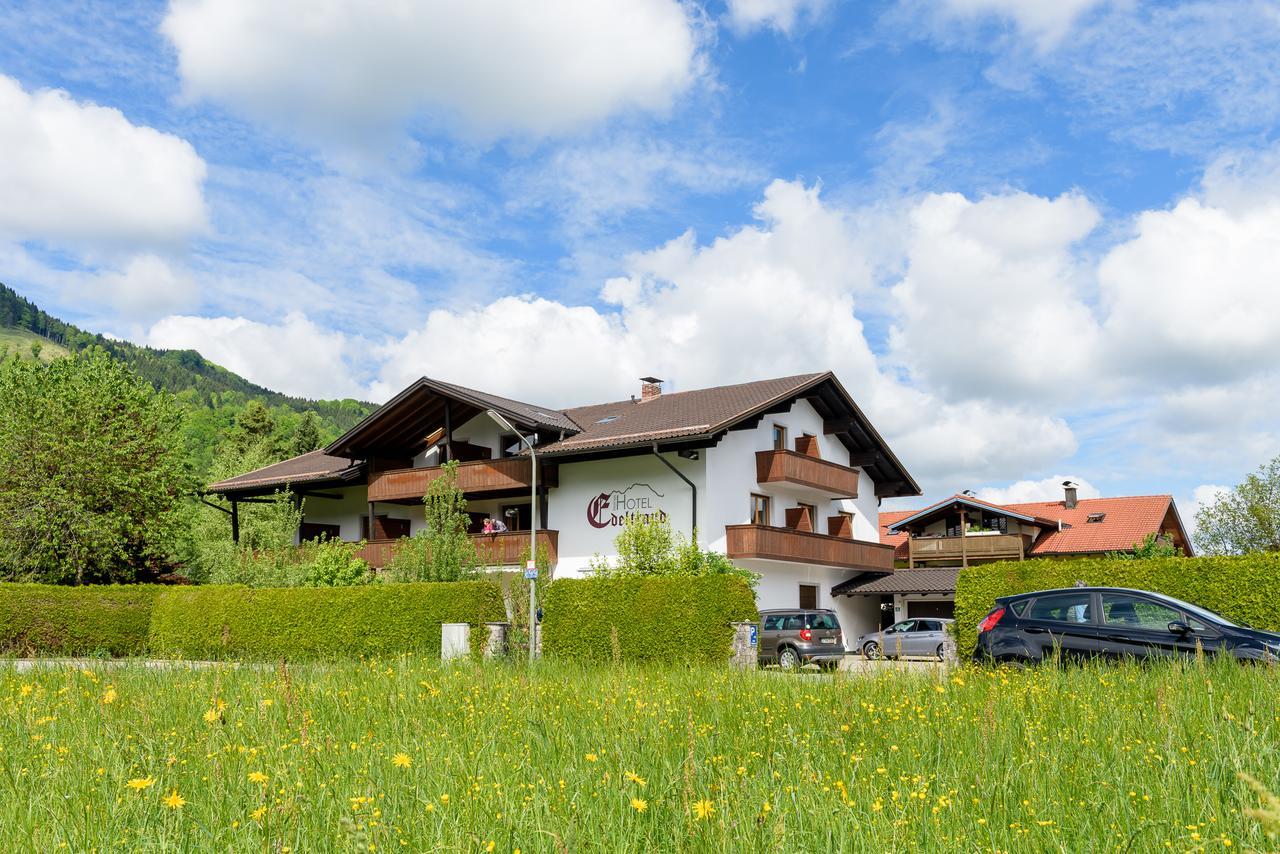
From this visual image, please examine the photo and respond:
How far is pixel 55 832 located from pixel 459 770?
1.77 meters

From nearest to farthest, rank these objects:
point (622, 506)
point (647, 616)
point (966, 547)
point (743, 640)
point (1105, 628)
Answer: point (1105, 628)
point (743, 640)
point (647, 616)
point (622, 506)
point (966, 547)

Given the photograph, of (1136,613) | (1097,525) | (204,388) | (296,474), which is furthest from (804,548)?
(204,388)

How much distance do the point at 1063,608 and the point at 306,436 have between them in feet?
210

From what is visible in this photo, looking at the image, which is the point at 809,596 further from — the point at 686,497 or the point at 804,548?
the point at 686,497

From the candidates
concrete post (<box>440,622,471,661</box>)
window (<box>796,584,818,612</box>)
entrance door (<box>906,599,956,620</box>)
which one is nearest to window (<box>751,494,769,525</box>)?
window (<box>796,584,818,612</box>)

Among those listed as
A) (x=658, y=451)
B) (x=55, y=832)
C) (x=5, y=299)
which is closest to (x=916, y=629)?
(x=658, y=451)

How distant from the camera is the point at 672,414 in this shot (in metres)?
33.3

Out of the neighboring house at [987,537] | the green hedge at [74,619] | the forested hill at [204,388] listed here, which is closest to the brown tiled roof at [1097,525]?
the neighboring house at [987,537]

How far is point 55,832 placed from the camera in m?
4.12

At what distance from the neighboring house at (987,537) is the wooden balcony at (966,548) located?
44 mm

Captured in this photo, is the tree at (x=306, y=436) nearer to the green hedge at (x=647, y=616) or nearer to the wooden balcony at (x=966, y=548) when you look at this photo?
the wooden balcony at (x=966, y=548)

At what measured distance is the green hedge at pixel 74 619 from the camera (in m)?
24.8

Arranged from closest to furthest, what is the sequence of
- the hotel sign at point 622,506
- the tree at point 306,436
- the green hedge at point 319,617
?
1. the green hedge at point 319,617
2. the hotel sign at point 622,506
3. the tree at point 306,436

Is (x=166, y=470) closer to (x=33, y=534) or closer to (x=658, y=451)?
(x=33, y=534)
